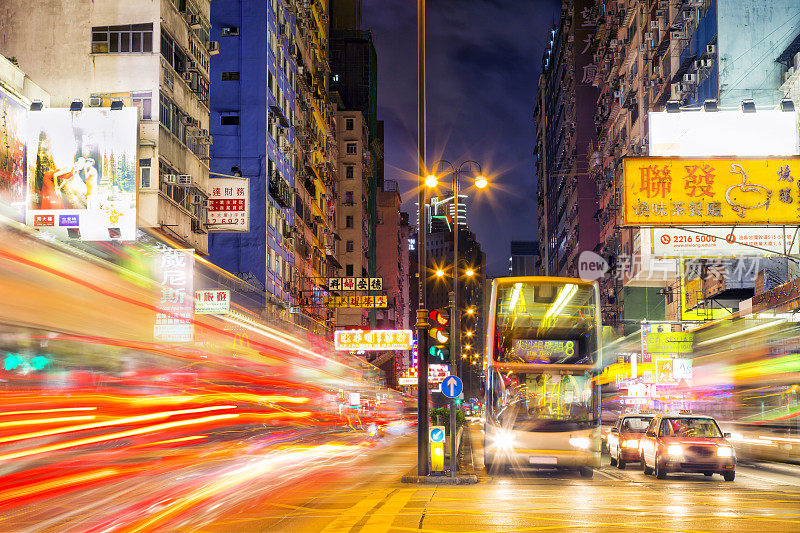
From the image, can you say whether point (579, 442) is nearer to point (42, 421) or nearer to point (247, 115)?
point (42, 421)

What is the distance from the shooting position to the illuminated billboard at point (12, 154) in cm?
3142

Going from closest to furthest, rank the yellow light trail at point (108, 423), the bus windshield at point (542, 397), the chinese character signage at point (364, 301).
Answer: the yellow light trail at point (108, 423) < the bus windshield at point (542, 397) < the chinese character signage at point (364, 301)

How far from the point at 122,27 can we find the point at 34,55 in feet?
13.5

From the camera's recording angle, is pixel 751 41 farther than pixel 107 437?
Yes

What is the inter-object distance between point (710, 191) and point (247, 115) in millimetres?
40418

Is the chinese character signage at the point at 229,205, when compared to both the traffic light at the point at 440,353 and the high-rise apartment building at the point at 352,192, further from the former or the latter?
the high-rise apartment building at the point at 352,192

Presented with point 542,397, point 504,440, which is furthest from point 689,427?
point 504,440

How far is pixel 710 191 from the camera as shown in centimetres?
2828

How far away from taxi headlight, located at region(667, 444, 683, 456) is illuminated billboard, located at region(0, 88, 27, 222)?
2018cm

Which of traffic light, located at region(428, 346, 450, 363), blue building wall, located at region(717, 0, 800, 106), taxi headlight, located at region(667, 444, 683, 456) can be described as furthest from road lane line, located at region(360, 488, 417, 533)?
blue building wall, located at region(717, 0, 800, 106)

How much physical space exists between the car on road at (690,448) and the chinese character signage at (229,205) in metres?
26.1

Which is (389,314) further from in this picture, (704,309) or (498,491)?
(498,491)

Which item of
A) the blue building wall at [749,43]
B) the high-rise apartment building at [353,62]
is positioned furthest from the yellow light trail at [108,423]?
the high-rise apartment building at [353,62]

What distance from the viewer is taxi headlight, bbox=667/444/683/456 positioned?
24344 millimetres
